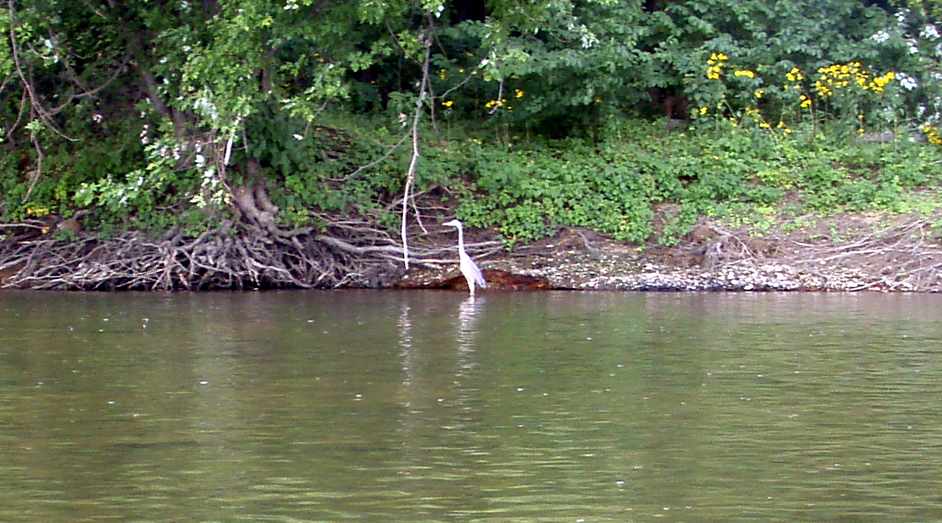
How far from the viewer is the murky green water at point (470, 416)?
869 cm

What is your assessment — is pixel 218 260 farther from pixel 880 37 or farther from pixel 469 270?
pixel 880 37

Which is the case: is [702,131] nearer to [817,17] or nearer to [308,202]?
[817,17]

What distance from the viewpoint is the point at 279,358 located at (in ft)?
46.2

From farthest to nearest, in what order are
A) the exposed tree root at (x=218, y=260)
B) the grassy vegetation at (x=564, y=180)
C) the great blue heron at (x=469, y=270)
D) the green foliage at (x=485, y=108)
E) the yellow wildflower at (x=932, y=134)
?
the yellow wildflower at (x=932, y=134) → the grassy vegetation at (x=564, y=180) → the exposed tree root at (x=218, y=260) → the great blue heron at (x=469, y=270) → the green foliage at (x=485, y=108)

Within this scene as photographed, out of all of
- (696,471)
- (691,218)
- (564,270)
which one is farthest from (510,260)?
(696,471)

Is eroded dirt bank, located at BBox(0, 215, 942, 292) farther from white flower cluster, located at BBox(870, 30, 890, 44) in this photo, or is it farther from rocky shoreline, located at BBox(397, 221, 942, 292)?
white flower cluster, located at BBox(870, 30, 890, 44)

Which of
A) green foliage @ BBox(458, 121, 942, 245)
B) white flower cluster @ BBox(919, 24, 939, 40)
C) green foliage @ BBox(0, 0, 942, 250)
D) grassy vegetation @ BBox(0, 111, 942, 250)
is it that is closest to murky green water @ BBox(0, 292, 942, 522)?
green foliage @ BBox(0, 0, 942, 250)

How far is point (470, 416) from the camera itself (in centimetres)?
1114

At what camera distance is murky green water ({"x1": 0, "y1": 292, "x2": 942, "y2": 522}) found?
28.5 feet

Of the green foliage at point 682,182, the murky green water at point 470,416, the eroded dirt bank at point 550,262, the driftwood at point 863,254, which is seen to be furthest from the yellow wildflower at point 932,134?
the murky green water at point 470,416

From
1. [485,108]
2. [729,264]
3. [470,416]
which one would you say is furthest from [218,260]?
[470,416]

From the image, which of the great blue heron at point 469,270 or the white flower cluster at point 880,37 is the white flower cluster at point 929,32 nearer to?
the white flower cluster at point 880,37

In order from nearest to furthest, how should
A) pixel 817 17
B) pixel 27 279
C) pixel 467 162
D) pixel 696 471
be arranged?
1. pixel 696 471
2. pixel 27 279
3. pixel 467 162
4. pixel 817 17

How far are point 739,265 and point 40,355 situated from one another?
1077 centimetres
